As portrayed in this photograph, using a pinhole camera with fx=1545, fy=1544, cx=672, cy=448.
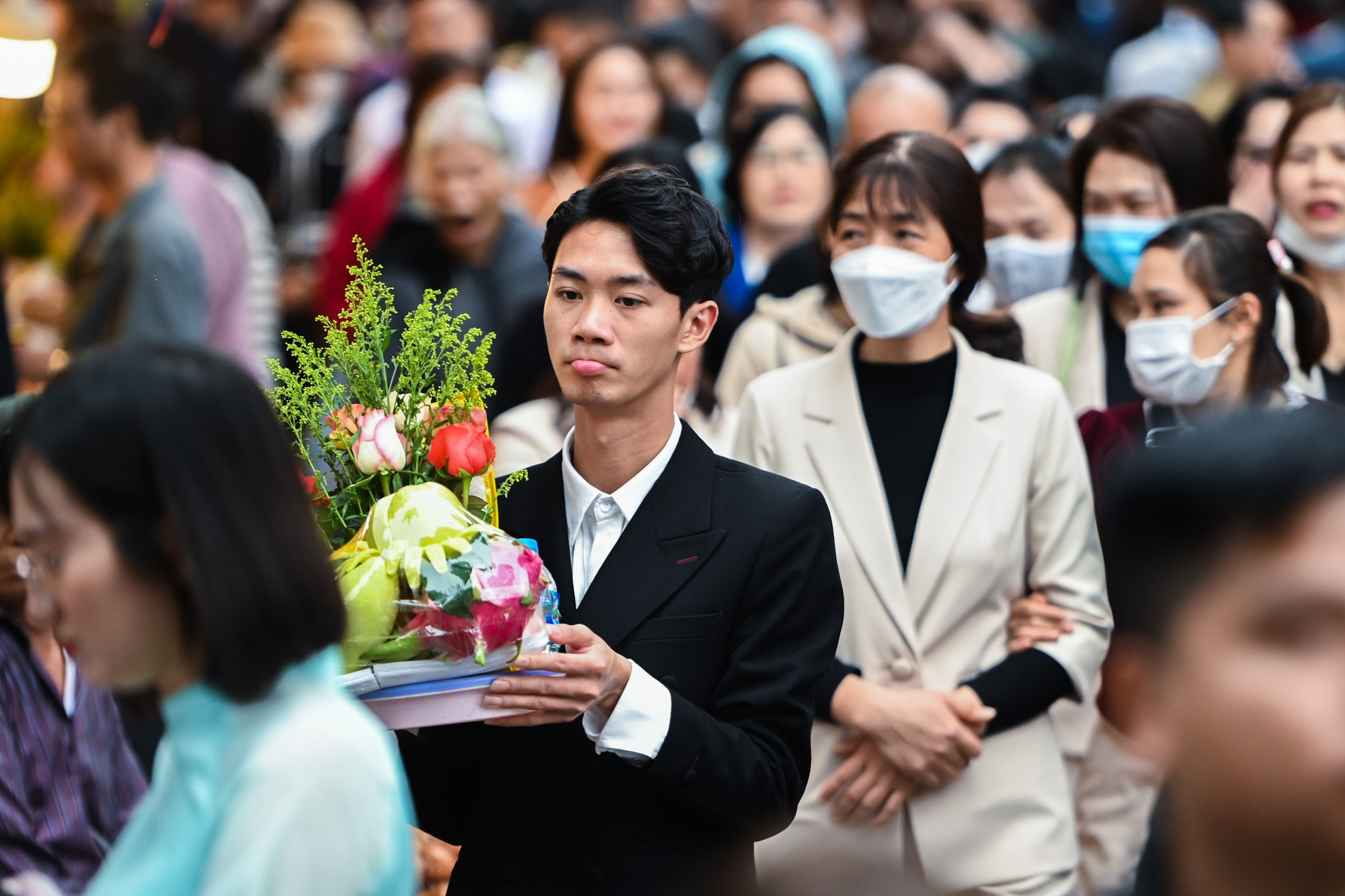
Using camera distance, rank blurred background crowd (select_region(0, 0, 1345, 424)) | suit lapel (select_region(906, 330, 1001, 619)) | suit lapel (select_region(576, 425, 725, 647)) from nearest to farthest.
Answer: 1. suit lapel (select_region(576, 425, 725, 647))
2. suit lapel (select_region(906, 330, 1001, 619))
3. blurred background crowd (select_region(0, 0, 1345, 424))

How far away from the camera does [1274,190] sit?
15.9ft

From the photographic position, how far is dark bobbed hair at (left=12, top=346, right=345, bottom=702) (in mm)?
1767

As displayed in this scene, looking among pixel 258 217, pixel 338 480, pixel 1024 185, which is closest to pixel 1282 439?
pixel 338 480

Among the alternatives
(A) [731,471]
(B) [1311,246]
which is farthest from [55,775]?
(B) [1311,246]

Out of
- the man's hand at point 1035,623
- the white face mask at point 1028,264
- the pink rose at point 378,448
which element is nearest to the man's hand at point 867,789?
the man's hand at point 1035,623

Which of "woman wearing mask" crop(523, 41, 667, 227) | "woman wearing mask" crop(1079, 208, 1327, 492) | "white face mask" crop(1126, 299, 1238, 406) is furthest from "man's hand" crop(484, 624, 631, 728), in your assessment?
"woman wearing mask" crop(523, 41, 667, 227)

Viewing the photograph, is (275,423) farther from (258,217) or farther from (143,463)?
(258,217)

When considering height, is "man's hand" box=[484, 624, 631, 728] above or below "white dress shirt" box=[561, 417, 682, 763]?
below

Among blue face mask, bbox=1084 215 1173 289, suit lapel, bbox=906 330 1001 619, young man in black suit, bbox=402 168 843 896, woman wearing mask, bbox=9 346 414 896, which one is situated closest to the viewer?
woman wearing mask, bbox=9 346 414 896

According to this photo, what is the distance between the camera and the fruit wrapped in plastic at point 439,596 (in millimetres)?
2412

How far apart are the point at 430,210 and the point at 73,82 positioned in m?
1.39

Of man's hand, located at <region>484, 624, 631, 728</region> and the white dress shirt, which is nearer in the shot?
man's hand, located at <region>484, 624, 631, 728</region>

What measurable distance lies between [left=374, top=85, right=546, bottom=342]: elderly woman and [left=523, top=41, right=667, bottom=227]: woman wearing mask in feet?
2.13

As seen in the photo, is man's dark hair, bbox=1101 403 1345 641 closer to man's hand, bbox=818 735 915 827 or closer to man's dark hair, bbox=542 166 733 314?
man's dark hair, bbox=542 166 733 314
